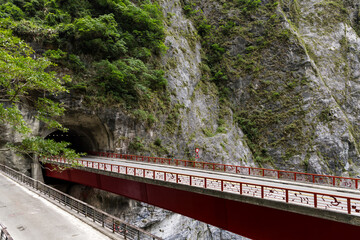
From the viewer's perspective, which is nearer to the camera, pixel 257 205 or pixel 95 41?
pixel 257 205

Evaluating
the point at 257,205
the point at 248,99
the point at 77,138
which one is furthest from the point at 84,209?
the point at 248,99

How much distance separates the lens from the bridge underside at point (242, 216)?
25.4ft

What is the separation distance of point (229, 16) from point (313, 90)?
23.3 meters

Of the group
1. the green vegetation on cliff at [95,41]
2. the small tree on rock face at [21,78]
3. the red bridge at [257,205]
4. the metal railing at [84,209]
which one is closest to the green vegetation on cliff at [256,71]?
the green vegetation on cliff at [95,41]

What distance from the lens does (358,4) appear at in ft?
171

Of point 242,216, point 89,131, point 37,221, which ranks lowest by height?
point 37,221

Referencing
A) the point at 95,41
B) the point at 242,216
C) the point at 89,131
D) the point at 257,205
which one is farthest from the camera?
the point at 89,131

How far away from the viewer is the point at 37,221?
10.2m

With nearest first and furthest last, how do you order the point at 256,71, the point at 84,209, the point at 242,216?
the point at 242,216 < the point at 84,209 < the point at 256,71

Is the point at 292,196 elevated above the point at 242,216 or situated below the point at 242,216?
above

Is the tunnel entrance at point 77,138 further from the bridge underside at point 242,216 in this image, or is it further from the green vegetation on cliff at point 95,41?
the bridge underside at point 242,216

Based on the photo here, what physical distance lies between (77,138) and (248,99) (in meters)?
30.9

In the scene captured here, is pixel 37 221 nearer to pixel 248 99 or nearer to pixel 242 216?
pixel 242 216

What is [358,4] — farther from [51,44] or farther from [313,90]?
[51,44]
